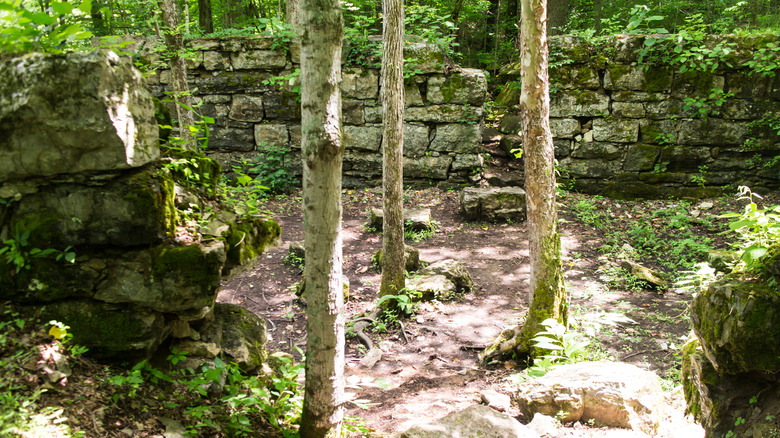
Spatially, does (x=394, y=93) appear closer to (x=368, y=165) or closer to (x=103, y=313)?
(x=103, y=313)

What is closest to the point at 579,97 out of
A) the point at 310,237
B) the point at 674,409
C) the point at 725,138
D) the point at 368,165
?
the point at 725,138

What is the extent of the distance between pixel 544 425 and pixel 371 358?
205 cm

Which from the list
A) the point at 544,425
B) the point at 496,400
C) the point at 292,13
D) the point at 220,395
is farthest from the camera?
the point at 292,13

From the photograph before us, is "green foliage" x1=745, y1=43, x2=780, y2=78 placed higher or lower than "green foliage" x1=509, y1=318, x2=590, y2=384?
higher

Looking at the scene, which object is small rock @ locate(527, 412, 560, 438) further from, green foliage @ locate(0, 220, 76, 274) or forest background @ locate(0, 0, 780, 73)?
forest background @ locate(0, 0, 780, 73)

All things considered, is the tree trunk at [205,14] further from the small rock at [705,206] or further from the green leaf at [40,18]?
the small rock at [705,206]

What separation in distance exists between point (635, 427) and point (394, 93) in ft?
12.9

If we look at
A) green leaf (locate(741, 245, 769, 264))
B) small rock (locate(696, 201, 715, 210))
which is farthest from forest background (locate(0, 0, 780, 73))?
green leaf (locate(741, 245, 769, 264))

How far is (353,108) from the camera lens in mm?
9359

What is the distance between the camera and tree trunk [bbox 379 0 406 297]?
5.07 meters

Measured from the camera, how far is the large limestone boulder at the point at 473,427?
8.91 ft

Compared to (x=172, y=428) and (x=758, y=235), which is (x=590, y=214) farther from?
(x=172, y=428)

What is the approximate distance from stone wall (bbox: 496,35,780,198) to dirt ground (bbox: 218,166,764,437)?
0.63 meters

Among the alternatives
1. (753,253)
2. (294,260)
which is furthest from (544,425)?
(294,260)
